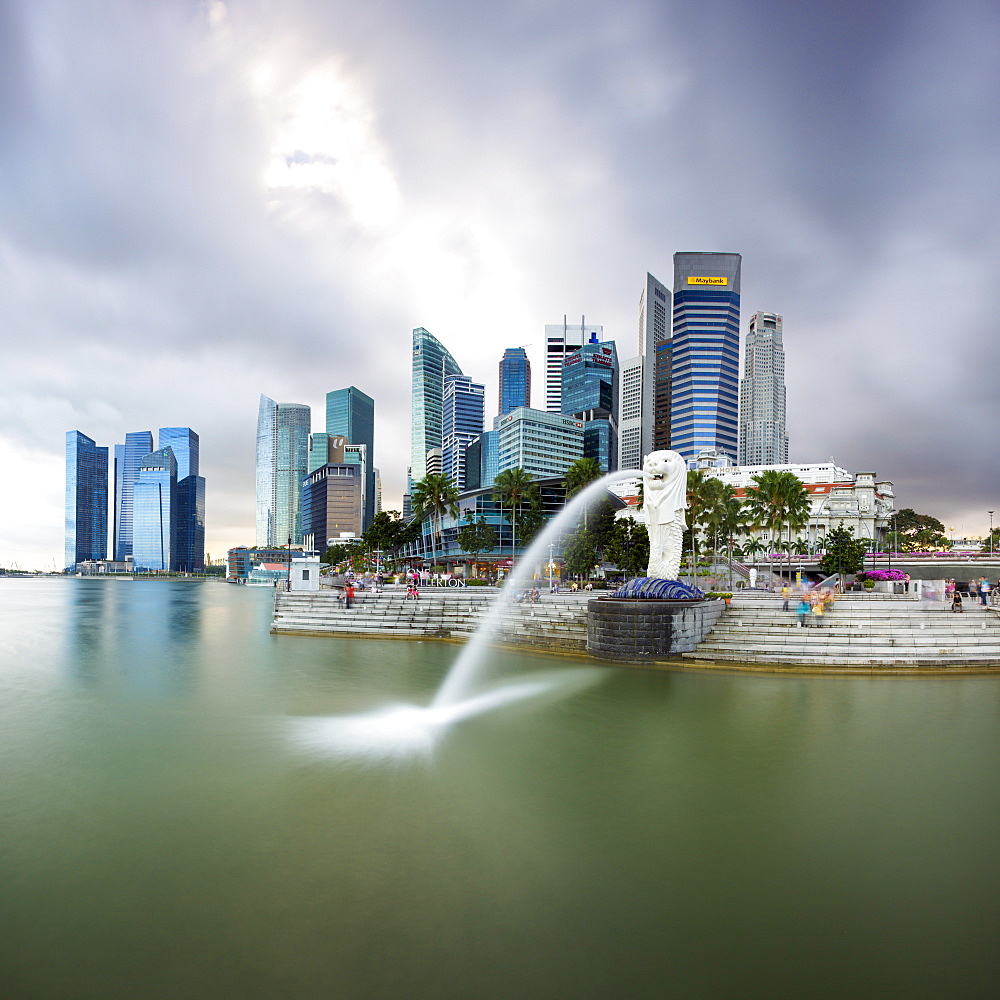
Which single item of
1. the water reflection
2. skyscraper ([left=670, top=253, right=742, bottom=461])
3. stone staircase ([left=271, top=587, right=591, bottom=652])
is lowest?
the water reflection

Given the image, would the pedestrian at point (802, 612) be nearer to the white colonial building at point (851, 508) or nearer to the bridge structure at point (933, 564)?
the bridge structure at point (933, 564)

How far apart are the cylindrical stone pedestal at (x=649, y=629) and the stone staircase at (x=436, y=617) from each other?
287 cm

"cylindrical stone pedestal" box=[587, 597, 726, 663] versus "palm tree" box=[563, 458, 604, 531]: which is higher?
"palm tree" box=[563, 458, 604, 531]

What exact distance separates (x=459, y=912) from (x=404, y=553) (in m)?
139

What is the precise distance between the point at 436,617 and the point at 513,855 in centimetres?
2673

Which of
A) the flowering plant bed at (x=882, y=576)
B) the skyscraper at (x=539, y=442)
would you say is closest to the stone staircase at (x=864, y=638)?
the flowering plant bed at (x=882, y=576)

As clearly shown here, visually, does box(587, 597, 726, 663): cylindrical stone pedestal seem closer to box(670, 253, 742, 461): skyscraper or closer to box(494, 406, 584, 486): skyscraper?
box(494, 406, 584, 486): skyscraper

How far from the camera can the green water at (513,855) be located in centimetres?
679

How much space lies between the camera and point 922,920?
A: 772 cm

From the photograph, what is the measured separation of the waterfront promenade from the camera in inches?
953

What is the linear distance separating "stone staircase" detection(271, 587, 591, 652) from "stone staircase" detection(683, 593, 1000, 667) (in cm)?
713

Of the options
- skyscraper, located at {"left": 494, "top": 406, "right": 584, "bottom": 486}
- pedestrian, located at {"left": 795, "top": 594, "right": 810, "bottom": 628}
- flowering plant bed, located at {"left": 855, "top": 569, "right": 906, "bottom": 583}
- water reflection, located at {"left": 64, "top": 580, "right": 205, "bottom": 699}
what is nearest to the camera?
water reflection, located at {"left": 64, "top": 580, "right": 205, "bottom": 699}

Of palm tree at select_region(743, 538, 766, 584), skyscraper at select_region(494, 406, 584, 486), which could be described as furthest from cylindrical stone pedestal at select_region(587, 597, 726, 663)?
skyscraper at select_region(494, 406, 584, 486)

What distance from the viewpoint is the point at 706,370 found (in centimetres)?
18700
